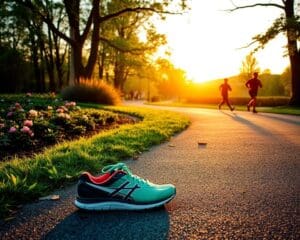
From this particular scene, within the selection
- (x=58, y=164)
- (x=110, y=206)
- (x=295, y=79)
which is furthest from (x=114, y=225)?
(x=295, y=79)

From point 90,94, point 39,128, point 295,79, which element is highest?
point 295,79

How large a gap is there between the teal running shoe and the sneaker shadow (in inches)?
2.4

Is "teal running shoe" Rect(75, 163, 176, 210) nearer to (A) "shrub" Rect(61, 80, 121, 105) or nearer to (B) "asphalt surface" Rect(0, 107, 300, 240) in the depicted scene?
(B) "asphalt surface" Rect(0, 107, 300, 240)

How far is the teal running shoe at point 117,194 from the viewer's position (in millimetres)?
2797

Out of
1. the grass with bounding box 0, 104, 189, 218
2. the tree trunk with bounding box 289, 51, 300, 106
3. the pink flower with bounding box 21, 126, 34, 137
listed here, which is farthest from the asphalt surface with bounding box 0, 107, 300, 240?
the tree trunk with bounding box 289, 51, 300, 106

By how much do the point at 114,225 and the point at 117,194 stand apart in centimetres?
33

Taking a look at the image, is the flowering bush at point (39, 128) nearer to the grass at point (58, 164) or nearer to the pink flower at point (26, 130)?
the pink flower at point (26, 130)

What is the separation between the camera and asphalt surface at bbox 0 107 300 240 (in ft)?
7.84

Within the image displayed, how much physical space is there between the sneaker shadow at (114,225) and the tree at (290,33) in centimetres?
1982

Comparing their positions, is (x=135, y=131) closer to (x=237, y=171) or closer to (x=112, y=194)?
(x=237, y=171)

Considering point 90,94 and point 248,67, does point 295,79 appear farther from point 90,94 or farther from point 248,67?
point 248,67

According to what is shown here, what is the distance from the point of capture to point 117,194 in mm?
2816

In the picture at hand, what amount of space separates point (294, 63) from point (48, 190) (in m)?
24.5

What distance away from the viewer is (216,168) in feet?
14.8
